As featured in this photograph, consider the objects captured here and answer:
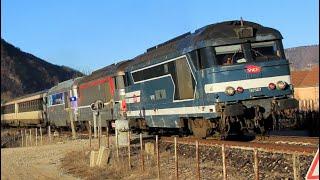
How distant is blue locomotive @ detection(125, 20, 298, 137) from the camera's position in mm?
16438

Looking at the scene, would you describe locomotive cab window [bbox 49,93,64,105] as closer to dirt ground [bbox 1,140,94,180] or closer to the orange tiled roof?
dirt ground [bbox 1,140,94,180]

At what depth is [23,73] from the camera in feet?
451

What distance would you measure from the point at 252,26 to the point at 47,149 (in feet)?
38.7

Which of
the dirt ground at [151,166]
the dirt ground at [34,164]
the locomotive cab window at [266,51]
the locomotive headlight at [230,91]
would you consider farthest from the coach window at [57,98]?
the locomotive headlight at [230,91]

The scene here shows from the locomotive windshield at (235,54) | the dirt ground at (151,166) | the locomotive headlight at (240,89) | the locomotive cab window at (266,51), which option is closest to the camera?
the dirt ground at (151,166)

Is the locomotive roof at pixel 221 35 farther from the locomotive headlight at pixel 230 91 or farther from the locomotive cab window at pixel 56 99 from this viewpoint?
the locomotive cab window at pixel 56 99

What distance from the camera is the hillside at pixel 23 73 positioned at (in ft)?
421

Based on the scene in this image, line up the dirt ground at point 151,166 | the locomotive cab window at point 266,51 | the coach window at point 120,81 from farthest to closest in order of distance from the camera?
the coach window at point 120,81
the locomotive cab window at point 266,51
the dirt ground at point 151,166

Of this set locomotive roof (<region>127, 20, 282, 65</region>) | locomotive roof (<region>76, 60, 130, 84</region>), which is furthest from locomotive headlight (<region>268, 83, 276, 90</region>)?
locomotive roof (<region>76, 60, 130, 84</region>)

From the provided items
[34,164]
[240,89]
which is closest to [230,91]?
[240,89]

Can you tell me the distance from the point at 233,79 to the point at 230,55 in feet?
2.85

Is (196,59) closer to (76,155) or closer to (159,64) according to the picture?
(159,64)

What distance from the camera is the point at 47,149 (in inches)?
981

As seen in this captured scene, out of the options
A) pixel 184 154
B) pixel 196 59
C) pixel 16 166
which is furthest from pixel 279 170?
pixel 16 166
